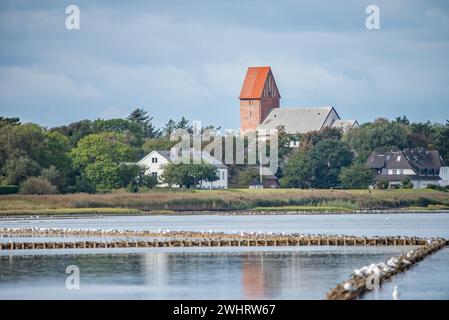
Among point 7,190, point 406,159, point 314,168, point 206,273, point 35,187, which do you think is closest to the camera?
point 206,273

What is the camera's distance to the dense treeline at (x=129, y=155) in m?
118

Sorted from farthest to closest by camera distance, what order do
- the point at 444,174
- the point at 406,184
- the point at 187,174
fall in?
the point at 444,174
the point at 406,184
the point at 187,174

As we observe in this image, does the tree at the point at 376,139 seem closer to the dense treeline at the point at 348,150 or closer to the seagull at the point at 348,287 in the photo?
the dense treeline at the point at 348,150

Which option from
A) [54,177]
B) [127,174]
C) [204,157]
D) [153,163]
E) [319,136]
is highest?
[319,136]

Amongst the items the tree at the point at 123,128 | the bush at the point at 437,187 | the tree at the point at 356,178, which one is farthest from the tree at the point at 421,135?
the tree at the point at 123,128

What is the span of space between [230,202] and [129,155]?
14.4 m

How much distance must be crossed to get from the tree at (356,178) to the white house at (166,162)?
41.8ft

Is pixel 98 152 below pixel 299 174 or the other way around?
the other way around

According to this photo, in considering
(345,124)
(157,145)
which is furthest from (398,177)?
(345,124)

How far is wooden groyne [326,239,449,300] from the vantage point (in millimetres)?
41500

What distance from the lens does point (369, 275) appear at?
149 ft

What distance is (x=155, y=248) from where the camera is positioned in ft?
216

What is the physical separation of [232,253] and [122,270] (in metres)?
9.78

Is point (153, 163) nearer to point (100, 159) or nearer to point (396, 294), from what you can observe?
point (100, 159)
